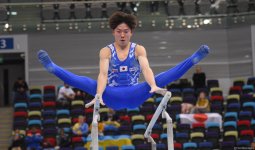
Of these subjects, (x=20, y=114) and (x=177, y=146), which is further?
(x=20, y=114)

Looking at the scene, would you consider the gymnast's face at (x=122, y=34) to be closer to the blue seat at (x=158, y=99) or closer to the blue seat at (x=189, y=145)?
the blue seat at (x=189, y=145)

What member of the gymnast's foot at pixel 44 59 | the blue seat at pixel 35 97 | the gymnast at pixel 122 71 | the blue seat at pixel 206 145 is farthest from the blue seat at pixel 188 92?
the gymnast's foot at pixel 44 59

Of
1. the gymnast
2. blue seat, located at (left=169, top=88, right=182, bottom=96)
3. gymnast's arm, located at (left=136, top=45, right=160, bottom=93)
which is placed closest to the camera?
gymnast's arm, located at (left=136, top=45, right=160, bottom=93)

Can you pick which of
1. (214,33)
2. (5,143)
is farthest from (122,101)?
(214,33)

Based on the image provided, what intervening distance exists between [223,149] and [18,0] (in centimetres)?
861

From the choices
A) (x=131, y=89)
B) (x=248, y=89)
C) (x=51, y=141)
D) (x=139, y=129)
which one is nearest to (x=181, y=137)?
(x=139, y=129)

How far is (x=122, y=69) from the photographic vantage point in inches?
281

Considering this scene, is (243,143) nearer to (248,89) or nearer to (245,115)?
(245,115)

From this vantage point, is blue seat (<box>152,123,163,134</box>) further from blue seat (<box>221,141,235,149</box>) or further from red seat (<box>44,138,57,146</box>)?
red seat (<box>44,138,57,146</box>)

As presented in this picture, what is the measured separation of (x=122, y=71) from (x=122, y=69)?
3 cm

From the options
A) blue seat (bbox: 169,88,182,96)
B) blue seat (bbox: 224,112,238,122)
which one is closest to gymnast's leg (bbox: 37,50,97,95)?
blue seat (bbox: 224,112,238,122)

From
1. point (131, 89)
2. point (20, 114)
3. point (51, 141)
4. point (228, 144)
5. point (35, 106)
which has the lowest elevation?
point (228, 144)

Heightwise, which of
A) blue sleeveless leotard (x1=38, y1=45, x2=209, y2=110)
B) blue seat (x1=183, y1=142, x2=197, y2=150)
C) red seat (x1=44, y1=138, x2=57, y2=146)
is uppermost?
blue sleeveless leotard (x1=38, y1=45, x2=209, y2=110)

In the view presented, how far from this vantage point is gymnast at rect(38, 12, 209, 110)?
6.81 meters
